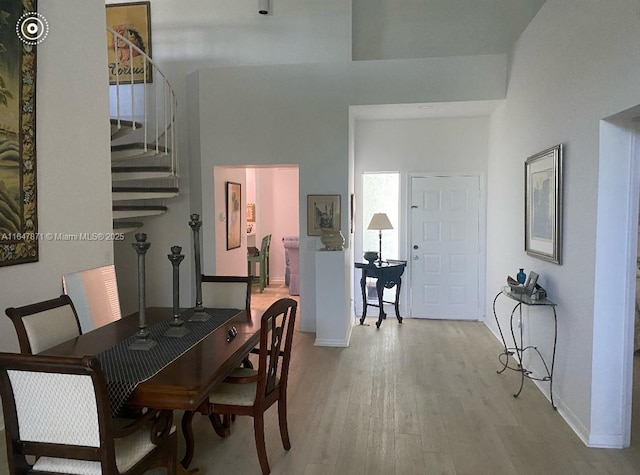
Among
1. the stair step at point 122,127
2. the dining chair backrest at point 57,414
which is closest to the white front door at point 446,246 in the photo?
the stair step at point 122,127

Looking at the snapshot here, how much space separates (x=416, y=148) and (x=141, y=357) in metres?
4.62

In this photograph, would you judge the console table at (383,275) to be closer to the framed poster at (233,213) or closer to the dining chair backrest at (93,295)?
the framed poster at (233,213)

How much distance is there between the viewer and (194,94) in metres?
5.30

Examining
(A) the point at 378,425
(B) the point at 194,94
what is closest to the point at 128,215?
(B) the point at 194,94

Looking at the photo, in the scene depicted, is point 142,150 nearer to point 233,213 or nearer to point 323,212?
point 233,213

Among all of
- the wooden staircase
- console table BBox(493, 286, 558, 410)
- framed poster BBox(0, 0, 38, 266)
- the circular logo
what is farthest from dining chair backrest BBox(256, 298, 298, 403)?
the wooden staircase

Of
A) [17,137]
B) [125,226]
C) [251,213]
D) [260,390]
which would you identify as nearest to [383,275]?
[125,226]

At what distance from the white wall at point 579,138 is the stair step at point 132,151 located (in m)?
3.77

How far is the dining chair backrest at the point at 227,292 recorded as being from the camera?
322cm

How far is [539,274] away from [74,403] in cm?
346

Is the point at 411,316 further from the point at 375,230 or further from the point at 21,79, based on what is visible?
the point at 21,79

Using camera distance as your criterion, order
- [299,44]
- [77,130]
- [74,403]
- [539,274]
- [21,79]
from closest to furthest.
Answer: [74,403], [21,79], [77,130], [539,274], [299,44]

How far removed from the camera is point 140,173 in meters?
4.66

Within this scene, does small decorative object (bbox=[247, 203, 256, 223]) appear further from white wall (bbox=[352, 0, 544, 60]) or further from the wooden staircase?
white wall (bbox=[352, 0, 544, 60])
